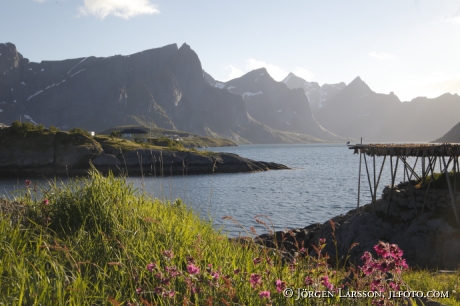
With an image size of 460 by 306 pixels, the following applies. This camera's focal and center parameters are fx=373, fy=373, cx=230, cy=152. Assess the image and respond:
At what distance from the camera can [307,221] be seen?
3042 cm

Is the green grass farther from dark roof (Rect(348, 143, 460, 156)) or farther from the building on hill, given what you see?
the building on hill

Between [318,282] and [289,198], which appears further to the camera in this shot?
[289,198]

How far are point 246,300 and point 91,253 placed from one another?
279 centimetres

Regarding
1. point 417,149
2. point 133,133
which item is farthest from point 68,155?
point 417,149

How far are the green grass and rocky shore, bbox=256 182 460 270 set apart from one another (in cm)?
809

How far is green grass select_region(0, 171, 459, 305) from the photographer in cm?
421

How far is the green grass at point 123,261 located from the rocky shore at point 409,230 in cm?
809

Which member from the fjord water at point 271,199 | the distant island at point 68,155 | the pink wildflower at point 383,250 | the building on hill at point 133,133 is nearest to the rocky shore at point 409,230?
the fjord water at point 271,199

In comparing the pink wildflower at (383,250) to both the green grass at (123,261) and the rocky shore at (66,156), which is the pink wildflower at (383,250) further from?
the rocky shore at (66,156)

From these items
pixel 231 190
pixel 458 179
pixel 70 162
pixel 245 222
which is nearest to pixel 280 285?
pixel 458 179

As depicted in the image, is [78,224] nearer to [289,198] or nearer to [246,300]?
[246,300]

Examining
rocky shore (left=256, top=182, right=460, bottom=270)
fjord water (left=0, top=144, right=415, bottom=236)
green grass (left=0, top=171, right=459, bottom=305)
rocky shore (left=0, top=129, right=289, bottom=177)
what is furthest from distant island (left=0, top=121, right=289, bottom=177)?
green grass (left=0, top=171, right=459, bottom=305)

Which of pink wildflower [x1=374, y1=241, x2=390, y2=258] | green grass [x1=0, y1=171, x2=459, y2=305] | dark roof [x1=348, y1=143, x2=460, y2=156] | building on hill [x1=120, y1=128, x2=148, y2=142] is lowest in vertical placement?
green grass [x1=0, y1=171, x2=459, y2=305]

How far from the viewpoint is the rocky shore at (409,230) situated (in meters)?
15.9
